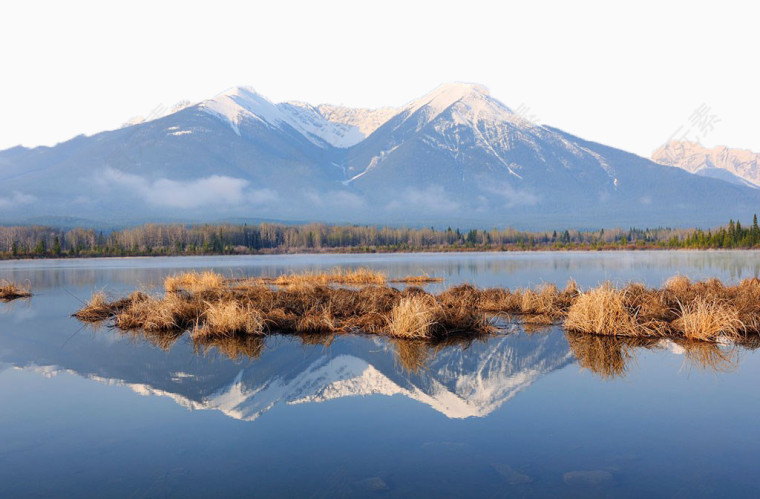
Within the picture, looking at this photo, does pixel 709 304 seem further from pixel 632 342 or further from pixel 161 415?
pixel 161 415

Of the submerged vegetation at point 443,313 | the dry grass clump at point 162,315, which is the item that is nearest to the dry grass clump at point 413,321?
the submerged vegetation at point 443,313

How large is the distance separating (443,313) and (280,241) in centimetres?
12308

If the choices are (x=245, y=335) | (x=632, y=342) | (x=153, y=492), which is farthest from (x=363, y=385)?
(x=632, y=342)

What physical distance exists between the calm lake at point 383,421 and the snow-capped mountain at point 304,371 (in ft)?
0.18

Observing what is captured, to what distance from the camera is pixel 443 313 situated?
15797 mm

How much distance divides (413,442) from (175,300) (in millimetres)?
11998

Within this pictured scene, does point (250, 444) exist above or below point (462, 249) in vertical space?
above

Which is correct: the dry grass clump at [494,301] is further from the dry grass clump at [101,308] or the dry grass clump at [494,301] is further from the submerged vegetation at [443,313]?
the dry grass clump at [101,308]

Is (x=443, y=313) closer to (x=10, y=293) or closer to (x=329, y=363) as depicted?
(x=329, y=363)

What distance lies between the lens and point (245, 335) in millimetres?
15625

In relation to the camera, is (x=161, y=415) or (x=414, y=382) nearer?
(x=161, y=415)

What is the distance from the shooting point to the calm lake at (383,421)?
6.47 m

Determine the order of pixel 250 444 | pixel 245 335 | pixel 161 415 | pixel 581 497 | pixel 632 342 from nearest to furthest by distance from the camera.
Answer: pixel 581 497, pixel 250 444, pixel 161 415, pixel 632 342, pixel 245 335

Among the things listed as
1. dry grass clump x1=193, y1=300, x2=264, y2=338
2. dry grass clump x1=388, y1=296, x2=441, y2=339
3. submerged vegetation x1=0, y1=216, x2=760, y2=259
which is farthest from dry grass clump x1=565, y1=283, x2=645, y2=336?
submerged vegetation x1=0, y1=216, x2=760, y2=259
